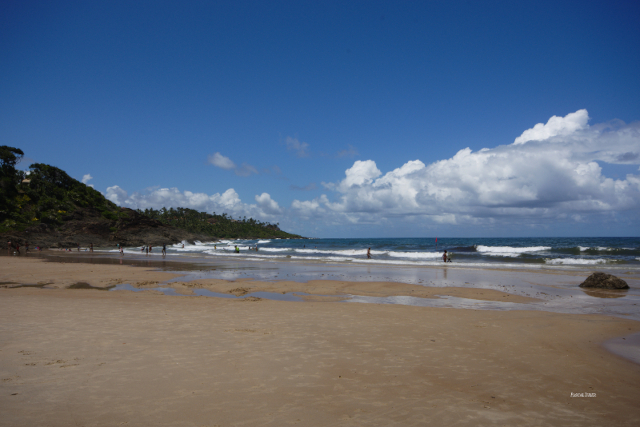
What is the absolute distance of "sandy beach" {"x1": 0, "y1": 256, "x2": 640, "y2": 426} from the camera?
465 cm

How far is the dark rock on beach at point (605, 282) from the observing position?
17.8 metres

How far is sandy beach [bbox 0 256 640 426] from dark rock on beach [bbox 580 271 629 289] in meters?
8.55

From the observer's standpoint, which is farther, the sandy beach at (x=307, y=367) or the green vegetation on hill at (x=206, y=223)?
the green vegetation on hill at (x=206, y=223)

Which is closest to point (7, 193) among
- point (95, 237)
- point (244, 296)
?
point (95, 237)

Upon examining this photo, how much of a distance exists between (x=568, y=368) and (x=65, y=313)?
1299 cm

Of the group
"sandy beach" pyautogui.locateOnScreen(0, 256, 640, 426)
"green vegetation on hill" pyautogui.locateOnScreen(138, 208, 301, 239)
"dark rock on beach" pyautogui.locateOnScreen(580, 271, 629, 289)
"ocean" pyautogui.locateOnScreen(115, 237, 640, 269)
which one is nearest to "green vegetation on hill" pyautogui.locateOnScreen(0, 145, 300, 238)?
"ocean" pyautogui.locateOnScreen(115, 237, 640, 269)

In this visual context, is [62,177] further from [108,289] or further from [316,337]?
[316,337]

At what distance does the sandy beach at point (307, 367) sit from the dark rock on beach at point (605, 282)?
8.55 metres

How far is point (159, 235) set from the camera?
314 ft

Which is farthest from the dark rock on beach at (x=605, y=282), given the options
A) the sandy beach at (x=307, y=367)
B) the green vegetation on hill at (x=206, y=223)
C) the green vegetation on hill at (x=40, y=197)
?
the green vegetation on hill at (x=206, y=223)

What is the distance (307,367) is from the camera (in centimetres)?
636

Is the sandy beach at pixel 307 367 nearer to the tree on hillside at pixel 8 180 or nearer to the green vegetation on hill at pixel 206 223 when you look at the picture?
the tree on hillside at pixel 8 180

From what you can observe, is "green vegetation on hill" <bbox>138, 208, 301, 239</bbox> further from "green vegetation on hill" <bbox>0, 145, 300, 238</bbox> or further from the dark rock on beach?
the dark rock on beach

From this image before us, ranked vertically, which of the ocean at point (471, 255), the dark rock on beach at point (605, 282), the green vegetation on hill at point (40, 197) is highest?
the green vegetation on hill at point (40, 197)
